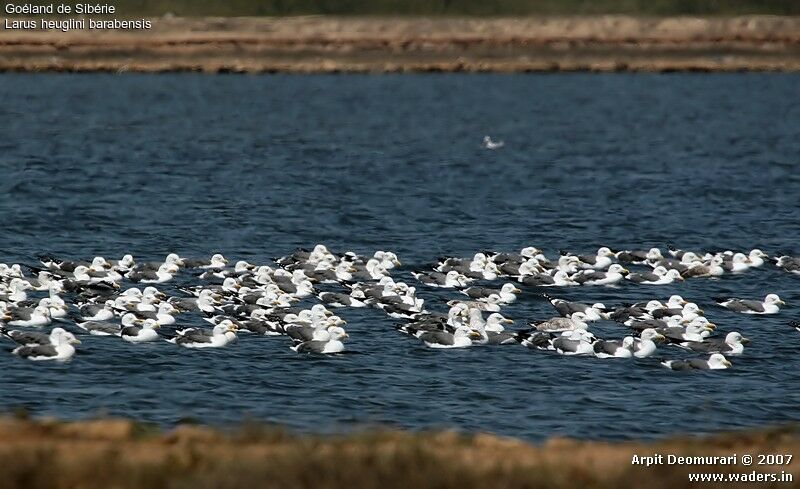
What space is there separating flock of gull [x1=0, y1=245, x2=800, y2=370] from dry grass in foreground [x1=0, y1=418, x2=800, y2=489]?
39.7ft

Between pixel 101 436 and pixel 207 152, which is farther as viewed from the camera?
pixel 207 152

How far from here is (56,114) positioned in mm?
97875

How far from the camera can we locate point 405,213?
172 ft

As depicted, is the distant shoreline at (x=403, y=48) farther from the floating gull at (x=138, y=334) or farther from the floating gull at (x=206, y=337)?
the floating gull at (x=206, y=337)

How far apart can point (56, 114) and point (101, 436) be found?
83293 millimetres

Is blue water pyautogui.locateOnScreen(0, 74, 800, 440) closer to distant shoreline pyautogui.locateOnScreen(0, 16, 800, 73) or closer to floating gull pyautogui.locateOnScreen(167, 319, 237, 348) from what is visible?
floating gull pyautogui.locateOnScreen(167, 319, 237, 348)

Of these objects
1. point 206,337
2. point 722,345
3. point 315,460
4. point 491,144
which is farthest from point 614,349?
point 491,144

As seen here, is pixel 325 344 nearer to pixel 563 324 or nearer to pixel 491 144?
pixel 563 324

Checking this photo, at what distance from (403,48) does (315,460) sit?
423 feet

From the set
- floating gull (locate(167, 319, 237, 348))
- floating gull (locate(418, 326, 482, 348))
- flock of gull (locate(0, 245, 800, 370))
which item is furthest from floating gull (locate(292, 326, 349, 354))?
floating gull (locate(418, 326, 482, 348))

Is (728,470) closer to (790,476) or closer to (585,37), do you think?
(790,476)

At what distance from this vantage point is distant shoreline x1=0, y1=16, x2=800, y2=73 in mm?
134375

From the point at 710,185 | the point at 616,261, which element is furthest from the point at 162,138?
the point at 616,261

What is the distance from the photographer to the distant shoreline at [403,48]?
13438 centimetres
